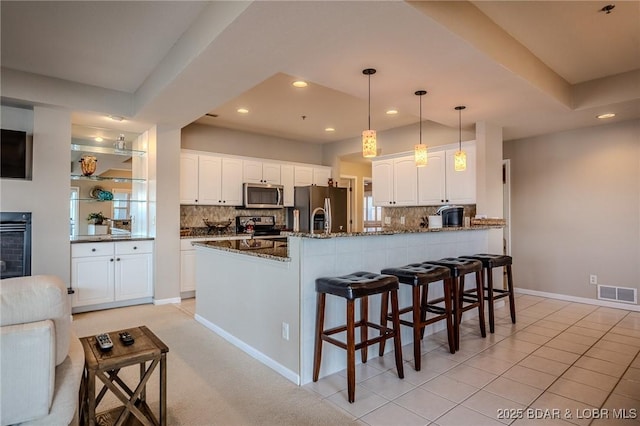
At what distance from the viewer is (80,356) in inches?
59.3

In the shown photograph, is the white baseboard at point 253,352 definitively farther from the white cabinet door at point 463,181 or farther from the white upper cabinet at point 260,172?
the white cabinet door at point 463,181

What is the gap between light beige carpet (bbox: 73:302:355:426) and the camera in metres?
2.00

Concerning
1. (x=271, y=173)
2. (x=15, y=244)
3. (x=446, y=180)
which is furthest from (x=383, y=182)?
(x=15, y=244)

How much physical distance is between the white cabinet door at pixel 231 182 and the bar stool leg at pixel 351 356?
3.87 m

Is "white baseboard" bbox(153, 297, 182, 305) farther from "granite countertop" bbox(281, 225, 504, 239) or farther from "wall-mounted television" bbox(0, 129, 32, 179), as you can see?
"granite countertop" bbox(281, 225, 504, 239)

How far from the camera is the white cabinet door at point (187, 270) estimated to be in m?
4.81

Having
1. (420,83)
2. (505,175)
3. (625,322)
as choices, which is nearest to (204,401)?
(420,83)

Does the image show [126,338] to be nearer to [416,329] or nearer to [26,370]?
[26,370]

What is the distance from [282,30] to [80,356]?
2053 millimetres

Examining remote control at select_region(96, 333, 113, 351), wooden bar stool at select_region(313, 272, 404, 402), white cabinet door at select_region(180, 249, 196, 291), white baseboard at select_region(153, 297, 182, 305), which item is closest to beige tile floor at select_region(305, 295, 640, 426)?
wooden bar stool at select_region(313, 272, 404, 402)

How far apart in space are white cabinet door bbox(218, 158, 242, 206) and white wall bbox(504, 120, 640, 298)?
4.28 m

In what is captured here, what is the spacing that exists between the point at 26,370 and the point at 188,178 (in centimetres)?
421

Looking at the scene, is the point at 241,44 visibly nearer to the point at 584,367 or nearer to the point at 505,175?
the point at 584,367

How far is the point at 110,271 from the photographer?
14.0 ft
